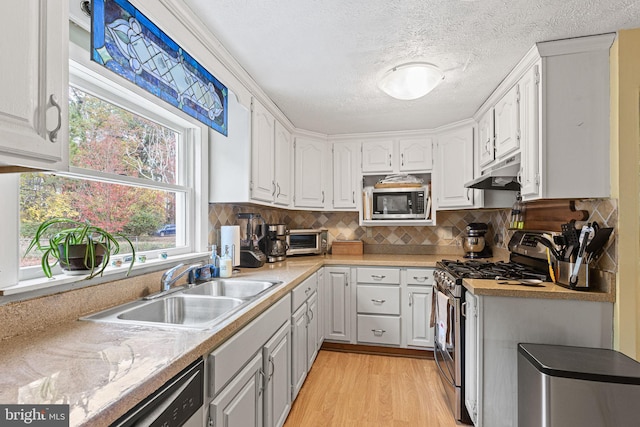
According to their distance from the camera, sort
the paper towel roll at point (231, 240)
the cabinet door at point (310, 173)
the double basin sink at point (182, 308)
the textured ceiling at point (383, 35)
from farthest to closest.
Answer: the cabinet door at point (310, 173) → the paper towel roll at point (231, 240) → the textured ceiling at point (383, 35) → the double basin sink at point (182, 308)

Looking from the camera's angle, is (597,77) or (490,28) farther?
(597,77)

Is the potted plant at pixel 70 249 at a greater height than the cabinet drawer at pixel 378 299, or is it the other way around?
the potted plant at pixel 70 249

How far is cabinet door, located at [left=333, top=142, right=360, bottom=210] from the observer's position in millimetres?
3430

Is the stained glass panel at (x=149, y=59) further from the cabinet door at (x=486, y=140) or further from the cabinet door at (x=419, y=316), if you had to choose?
the cabinet door at (x=419, y=316)

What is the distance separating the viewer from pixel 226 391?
1.12 m

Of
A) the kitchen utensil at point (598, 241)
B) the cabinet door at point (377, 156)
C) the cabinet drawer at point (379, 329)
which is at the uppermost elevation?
the cabinet door at point (377, 156)

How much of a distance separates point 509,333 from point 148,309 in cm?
193

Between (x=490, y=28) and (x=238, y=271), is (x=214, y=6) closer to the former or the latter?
(x=490, y=28)

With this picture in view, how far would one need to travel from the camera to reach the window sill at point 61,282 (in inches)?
40.6

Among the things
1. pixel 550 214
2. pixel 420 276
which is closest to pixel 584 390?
pixel 550 214

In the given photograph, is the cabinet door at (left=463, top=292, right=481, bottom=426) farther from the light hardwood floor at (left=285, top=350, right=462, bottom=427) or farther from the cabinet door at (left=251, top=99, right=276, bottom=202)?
the cabinet door at (left=251, top=99, right=276, bottom=202)

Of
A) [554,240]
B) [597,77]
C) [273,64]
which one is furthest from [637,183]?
[273,64]

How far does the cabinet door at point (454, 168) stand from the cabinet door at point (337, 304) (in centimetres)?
127

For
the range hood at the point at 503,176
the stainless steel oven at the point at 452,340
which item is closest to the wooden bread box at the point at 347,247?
the stainless steel oven at the point at 452,340
